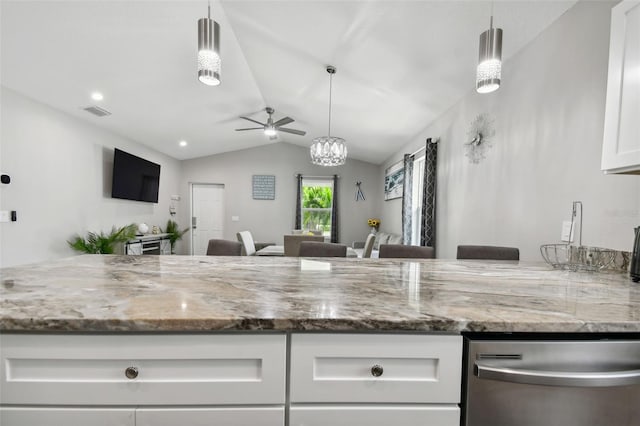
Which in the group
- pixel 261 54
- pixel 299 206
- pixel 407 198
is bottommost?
pixel 299 206

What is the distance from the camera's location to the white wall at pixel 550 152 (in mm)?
1503

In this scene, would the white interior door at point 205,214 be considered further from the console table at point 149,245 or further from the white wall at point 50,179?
the white wall at point 50,179

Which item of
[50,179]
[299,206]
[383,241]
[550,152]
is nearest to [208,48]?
[550,152]

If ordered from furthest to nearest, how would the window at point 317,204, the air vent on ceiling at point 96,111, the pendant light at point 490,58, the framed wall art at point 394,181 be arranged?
the window at point 317,204 < the framed wall art at point 394,181 < the air vent on ceiling at point 96,111 < the pendant light at point 490,58

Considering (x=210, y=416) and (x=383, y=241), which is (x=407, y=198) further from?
(x=210, y=416)

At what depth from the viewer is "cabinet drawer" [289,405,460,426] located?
2.27ft

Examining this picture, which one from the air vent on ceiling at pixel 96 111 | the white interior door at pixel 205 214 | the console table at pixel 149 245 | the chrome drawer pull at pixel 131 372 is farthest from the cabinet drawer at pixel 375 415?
the white interior door at pixel 205 214

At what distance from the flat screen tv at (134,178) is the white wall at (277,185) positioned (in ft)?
4.42

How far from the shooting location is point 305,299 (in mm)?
813

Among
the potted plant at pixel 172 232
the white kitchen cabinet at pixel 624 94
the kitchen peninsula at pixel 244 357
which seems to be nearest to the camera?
the kitchen peninsula at pixel 244 357

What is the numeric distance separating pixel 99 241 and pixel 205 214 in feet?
9.45

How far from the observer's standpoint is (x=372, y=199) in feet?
21.7

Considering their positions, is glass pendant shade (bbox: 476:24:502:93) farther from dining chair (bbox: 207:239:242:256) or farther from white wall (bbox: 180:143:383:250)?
white wall (bbox: 180:143:383:250)

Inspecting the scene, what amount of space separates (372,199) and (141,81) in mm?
4993
